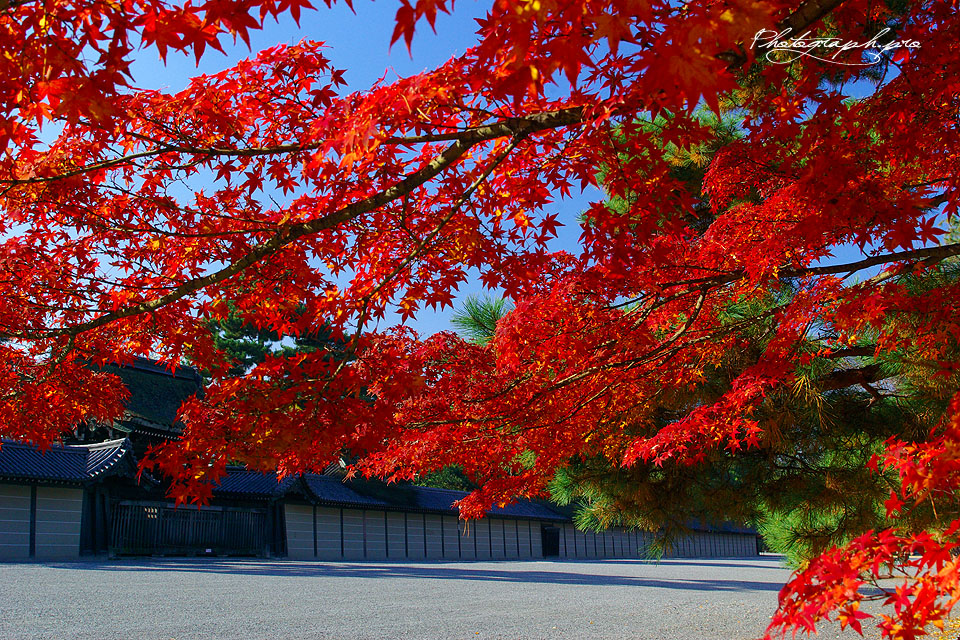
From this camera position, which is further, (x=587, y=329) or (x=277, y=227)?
(x=587, y=329)

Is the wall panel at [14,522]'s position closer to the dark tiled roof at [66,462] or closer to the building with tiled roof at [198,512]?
the building with tiled roof at [198,512]

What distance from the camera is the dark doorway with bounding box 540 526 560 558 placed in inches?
1147

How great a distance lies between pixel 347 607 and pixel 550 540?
74.2 feet

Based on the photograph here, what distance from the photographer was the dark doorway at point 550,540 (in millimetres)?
29141

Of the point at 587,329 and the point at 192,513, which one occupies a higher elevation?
the point at 587,329

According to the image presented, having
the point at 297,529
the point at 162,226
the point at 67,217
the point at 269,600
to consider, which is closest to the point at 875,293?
the point at 162,226

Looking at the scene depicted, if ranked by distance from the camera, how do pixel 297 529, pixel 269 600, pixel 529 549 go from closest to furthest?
pixel 269 600 → pixel 297 529 → pixel 529 549

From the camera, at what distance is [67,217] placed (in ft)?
12.3

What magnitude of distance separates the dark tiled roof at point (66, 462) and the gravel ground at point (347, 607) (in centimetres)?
233

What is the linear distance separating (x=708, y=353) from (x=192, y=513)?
1681 centimetres

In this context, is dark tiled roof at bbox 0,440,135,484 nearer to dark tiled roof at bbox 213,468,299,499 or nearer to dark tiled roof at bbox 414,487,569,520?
dark tiled roof at bbox 213,468,299,499

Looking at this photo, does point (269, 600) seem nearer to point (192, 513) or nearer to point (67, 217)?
point (67, 217)

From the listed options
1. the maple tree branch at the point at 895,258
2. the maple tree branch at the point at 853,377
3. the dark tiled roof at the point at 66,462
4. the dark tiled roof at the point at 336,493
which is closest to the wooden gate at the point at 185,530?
the dark tiled roof at the point at 66,462

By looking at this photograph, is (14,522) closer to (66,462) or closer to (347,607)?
(66,462)
